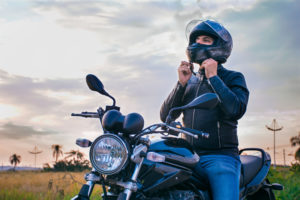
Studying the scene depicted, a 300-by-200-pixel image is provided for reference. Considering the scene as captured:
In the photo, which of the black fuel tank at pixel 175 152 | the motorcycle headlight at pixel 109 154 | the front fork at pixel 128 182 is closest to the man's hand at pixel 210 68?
the black fuel tank at pixel 175 152

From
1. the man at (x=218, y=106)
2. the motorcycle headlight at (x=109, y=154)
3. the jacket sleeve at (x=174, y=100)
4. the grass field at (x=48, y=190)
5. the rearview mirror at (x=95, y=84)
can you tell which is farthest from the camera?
the grass field at (x=48, y=190)

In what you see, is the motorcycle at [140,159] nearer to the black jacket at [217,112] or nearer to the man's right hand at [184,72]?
the black jacket at [217,112]

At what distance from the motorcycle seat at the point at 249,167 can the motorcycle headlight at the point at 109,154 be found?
69.3 inches

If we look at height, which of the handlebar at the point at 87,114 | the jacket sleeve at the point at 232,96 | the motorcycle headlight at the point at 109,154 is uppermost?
the jacket sleeve at the point at 232,96

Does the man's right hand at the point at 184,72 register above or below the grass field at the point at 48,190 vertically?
above

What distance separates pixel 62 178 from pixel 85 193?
5.78m

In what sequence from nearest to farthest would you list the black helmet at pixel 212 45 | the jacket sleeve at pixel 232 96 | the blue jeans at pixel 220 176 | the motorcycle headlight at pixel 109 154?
the motorcycle headlight at pixel 109 154, the blue jeans at pixel 220 176, the jacket sleeve at pixel 232 96, the black helmet at pixel 212 45

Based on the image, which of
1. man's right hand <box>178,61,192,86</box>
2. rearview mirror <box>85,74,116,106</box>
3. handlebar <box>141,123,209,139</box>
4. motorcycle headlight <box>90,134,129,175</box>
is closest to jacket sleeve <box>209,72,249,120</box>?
man's right hand <box>178,61,192,86</box>

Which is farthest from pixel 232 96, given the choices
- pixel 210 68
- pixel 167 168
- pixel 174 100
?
pixel 167 168

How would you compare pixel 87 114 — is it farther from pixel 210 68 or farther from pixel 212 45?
pixel 212 45

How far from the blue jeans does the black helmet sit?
1.25m

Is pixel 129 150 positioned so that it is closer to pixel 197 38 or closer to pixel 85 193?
pixel 85 193

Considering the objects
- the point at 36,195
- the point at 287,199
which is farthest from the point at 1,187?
the point at 287,199

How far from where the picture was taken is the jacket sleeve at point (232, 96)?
12.2 feet
